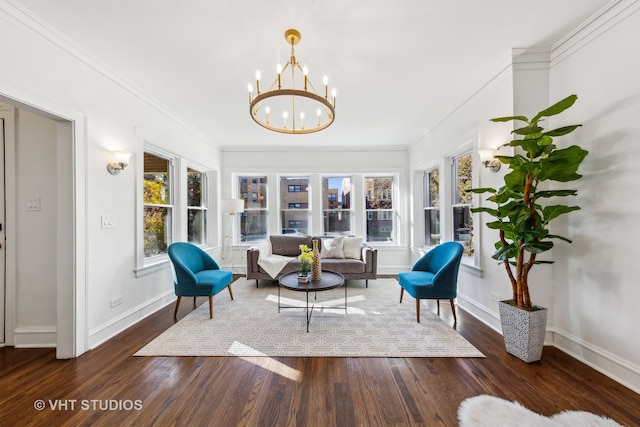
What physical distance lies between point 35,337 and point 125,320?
0.69 m

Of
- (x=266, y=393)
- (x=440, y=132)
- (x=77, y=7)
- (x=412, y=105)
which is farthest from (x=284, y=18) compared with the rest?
(x=440, y=132)

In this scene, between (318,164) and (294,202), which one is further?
(294,202)

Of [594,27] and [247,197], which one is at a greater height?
[594,27]

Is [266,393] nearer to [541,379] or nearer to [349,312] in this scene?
[349,312]

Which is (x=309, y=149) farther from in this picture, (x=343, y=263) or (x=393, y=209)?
(x=343, y=263)

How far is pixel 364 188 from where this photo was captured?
19.0 ft

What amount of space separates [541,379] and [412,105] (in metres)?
3.21

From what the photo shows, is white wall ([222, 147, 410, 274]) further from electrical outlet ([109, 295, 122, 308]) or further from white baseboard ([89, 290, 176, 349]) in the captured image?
electrical outlet ([109, 295, 122, 308])

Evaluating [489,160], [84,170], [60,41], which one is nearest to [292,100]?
[60,41]

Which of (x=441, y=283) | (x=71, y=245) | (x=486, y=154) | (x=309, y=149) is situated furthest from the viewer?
(x=309, y=149)

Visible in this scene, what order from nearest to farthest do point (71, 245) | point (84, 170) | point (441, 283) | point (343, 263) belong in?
1. point (71, 245)
2. point (84, 170)
3. point (441, 283)
4. point (343, 263)

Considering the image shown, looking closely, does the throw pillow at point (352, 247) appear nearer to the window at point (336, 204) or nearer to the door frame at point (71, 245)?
the window at point (336, 204)

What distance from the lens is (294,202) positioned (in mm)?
5793

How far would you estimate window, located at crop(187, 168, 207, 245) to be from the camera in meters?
4.71
